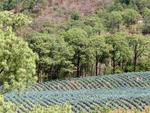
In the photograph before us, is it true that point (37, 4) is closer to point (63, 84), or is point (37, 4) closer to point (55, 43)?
point (55, 43)

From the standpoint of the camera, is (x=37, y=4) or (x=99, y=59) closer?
(x=99, y=59)

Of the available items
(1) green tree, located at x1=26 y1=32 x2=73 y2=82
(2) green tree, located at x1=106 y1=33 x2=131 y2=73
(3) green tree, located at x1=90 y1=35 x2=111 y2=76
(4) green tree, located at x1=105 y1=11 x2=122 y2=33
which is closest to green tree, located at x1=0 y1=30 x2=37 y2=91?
(1) green tree, located at x1=26 y1=32 x2=73 y2=82

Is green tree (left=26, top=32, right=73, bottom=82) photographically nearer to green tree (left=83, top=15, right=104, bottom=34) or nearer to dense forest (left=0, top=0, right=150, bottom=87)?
dense forest (left=0, top=0, right=150, bottom=87)

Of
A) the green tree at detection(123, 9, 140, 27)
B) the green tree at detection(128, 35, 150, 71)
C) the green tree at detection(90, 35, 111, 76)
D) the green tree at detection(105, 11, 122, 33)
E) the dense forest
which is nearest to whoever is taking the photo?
the dense forest

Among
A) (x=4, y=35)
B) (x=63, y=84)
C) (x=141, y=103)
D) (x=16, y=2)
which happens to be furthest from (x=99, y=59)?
(x=16, y=2)

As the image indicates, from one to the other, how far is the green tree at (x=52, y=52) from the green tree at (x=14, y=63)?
41.3 metres

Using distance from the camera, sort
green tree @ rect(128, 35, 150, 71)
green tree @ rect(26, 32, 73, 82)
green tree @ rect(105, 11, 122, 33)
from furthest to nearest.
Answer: green tree @ rect(105, 11, 122, 33)
green tree @ rect(128, 35, 150, 71)
green tree @ rect(26, 32, 73, 82)

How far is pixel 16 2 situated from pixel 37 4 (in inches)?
273

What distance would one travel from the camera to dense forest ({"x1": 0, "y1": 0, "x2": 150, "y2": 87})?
33.2 m

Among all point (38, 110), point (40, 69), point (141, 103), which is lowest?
point (40, 69)

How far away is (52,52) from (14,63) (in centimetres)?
4430

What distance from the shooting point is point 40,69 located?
80.9 m

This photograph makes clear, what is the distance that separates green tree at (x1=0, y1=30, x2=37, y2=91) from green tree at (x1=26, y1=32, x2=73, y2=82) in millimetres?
41315

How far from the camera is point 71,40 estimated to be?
262ft
